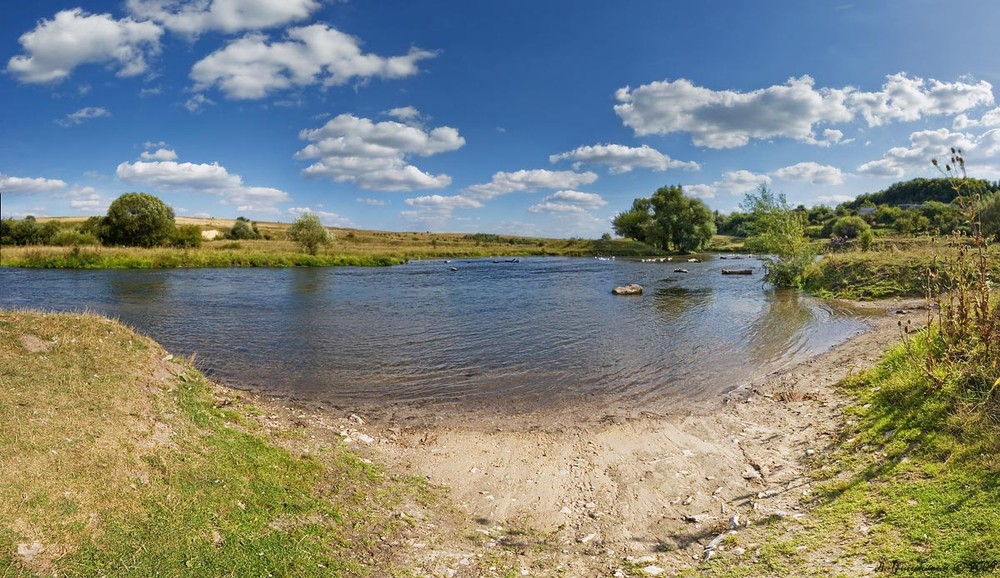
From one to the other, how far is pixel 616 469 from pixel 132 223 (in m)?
82.3

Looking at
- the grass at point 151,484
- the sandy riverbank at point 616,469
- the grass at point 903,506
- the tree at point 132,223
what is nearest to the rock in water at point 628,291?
the sandy riverbank at point 616,469

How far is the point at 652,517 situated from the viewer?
7105mm

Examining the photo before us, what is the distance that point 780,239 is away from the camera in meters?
38.1

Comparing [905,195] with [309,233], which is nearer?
[309,233]

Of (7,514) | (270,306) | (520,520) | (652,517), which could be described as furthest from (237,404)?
(270,306)

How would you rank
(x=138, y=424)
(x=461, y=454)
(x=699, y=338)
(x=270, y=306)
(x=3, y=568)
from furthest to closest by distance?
1. (x=270, y=306)
2. (x=699, y=338)
3. (x=461, y=454)
4. (x=138, y=424)
5. (x=3, y=568)

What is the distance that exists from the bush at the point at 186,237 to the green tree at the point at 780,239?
7390cm

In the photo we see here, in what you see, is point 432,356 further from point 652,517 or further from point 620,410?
point 652,517

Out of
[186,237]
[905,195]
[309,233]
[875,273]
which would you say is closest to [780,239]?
[875,273]

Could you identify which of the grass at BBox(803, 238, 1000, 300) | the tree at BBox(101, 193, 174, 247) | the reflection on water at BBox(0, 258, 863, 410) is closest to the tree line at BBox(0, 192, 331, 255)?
the tree at BBox(101, 193, 174, 247)

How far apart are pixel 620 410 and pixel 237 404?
8793 millimetres

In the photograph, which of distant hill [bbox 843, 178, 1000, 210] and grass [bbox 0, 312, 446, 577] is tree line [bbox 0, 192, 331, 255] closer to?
grass [bbox 0, 312, 446, 577]

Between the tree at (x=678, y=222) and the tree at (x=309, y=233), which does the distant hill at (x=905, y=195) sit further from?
the tree at (x=309, y=233)

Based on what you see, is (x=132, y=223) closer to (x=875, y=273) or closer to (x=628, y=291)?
(x=628, y=291)
